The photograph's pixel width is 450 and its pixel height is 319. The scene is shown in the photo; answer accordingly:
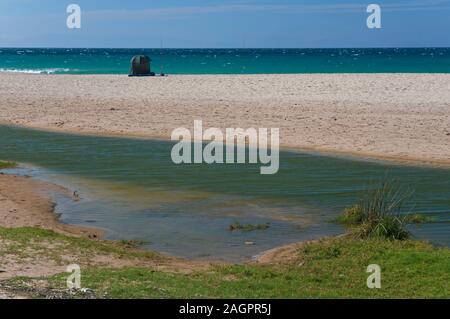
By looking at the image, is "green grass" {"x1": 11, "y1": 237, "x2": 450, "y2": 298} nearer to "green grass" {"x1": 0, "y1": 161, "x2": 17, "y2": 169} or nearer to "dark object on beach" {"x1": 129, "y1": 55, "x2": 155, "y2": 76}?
"green grass" {"x1": 0, "y1": 161, "x2": 17, "y2": 169}

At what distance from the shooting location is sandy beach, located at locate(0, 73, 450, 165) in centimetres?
2169

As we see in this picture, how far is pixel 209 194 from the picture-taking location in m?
15.3

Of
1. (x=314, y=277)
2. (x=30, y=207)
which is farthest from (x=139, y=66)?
(x=314, y=277)

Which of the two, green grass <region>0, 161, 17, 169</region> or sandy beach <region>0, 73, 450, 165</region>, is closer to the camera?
green grass <region>0, 161, 17, 169</region>

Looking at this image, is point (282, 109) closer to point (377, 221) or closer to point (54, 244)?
point (377, 221)

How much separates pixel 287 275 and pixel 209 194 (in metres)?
6.14

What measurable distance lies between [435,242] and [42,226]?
610 cm

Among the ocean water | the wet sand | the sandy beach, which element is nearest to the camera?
the wet sand

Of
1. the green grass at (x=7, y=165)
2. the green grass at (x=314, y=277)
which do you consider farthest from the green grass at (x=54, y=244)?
the green grass at (x=7, y=165)

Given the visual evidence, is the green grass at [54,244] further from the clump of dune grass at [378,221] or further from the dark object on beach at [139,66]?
the dark object on beach at [139,66]

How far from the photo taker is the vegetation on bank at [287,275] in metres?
8.21

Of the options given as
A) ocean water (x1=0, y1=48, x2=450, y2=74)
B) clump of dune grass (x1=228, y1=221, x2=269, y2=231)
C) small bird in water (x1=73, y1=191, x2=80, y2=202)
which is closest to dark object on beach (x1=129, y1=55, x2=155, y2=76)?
ocean water (x1=0, y1=48, x2=450, y2=74)

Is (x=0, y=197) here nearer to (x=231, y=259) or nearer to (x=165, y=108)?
(x=231, y=259)

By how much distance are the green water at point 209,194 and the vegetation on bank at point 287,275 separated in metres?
1.09
